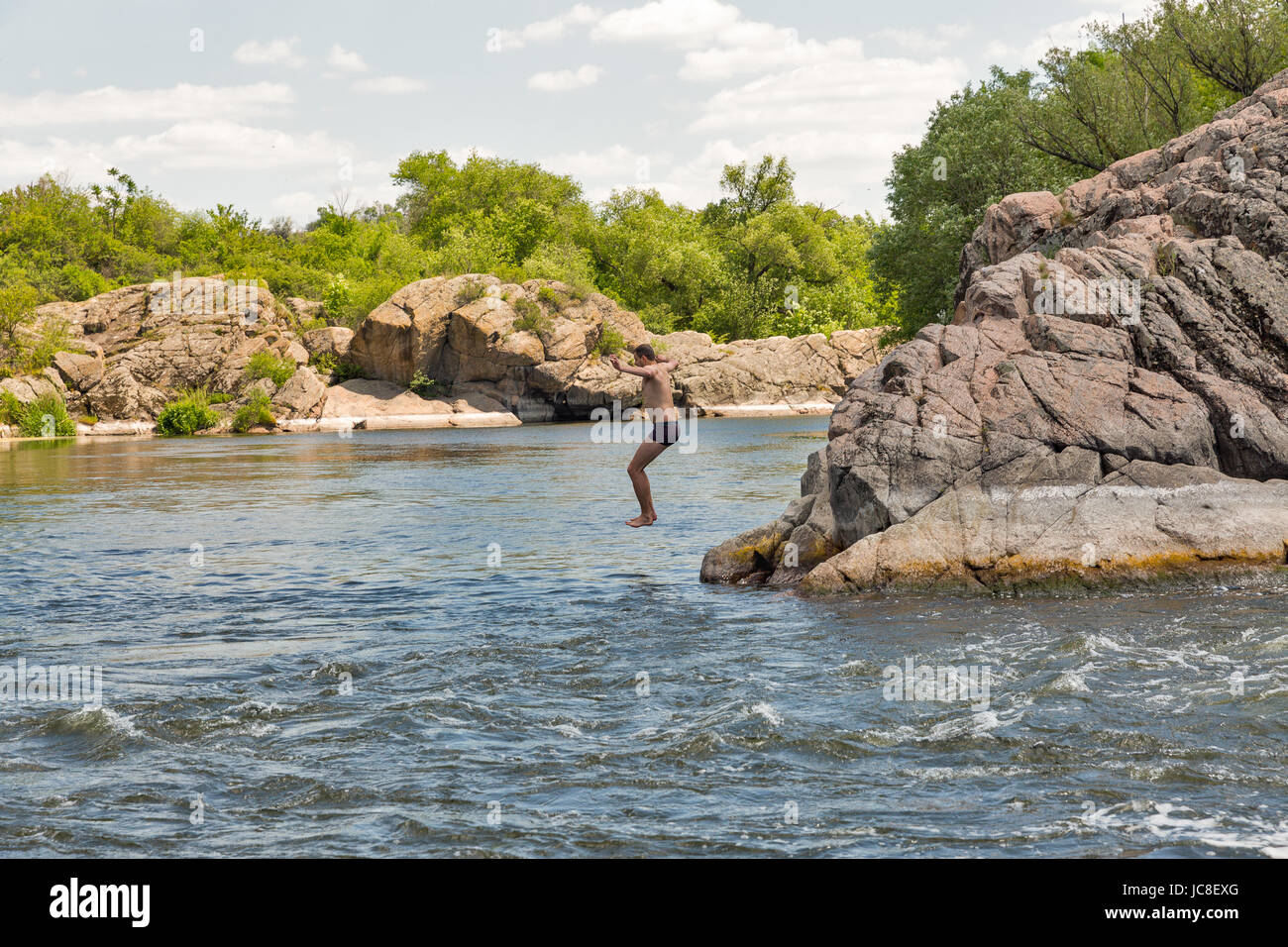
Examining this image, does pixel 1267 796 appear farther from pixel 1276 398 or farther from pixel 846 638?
pixel 1276 398

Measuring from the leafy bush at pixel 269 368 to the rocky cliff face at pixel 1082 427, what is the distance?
52810 millimetres

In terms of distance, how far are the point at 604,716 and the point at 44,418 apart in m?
57.6

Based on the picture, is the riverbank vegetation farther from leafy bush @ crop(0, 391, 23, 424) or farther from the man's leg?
the man's leg

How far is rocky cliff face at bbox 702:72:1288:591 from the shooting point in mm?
13680

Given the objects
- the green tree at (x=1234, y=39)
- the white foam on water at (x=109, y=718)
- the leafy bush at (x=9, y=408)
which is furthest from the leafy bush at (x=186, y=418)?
the white foam on water at (x=109, y=718)

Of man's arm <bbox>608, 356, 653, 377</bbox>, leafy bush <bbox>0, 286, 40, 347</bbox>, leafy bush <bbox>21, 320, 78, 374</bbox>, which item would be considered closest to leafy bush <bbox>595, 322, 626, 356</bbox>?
leafy bush <bbox>21, 320, 78, 374</bbox>

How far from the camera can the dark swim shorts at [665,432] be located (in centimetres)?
1623

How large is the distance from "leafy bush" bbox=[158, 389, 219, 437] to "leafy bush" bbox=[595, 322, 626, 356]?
22249 millimetres

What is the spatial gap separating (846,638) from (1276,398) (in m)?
7.48

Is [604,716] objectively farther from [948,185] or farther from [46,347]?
[46,347]
